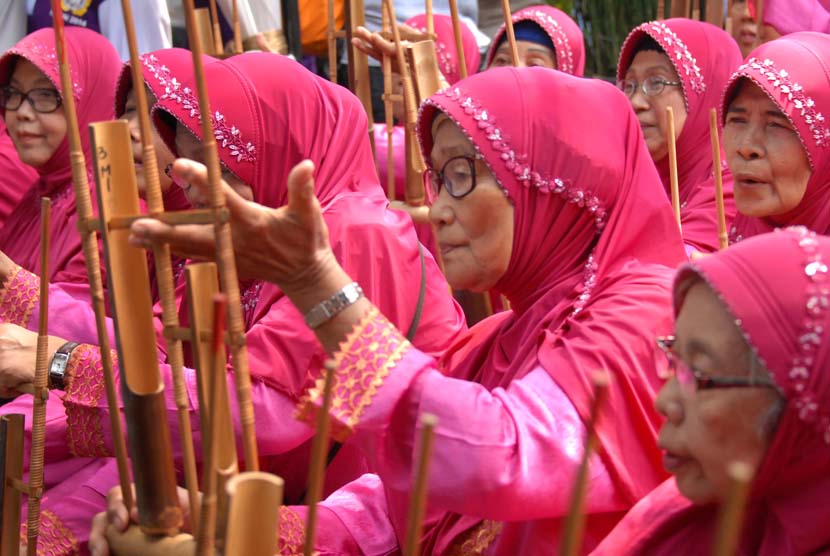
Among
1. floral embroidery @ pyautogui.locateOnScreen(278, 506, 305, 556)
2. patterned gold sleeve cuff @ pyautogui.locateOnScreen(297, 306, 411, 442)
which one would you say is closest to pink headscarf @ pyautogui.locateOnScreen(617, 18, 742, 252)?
floral embroidery @ pyautogui.locateOnScreen(278, 506, 305, 556)

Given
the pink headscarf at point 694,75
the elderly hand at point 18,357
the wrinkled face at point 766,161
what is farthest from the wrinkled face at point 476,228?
the pink headscarf at point 694,75

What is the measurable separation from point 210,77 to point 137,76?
36.2 inches

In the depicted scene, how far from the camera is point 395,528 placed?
1.80 m

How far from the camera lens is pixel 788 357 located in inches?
43.5

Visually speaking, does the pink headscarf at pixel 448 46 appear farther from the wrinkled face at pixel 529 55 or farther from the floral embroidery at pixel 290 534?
the floral embroidery at pixel 290 534

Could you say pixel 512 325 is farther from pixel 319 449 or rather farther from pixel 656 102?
pixel 656 102

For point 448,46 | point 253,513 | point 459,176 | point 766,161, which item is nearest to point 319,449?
point 253,513

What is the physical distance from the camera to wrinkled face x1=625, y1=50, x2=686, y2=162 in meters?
3.21

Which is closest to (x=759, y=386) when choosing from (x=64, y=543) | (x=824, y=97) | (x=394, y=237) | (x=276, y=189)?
(x=394, y=237)

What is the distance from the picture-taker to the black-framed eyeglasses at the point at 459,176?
5.49 feet

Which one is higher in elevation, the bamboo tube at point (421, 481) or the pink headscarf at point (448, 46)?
the bamboo tube at point (421, 481)

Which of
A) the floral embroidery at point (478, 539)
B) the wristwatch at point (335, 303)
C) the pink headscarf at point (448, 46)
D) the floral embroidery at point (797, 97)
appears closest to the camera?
the wristwatch at point (335, 303)

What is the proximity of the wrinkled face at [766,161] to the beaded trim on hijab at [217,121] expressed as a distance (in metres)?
0.96

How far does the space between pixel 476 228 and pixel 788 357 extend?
63 cm
